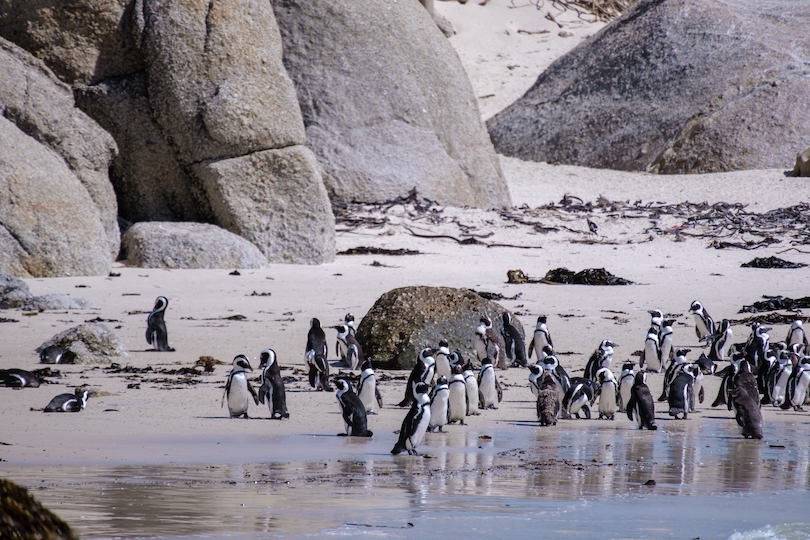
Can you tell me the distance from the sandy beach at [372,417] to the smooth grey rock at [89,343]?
0.12m

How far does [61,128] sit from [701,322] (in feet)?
26.5

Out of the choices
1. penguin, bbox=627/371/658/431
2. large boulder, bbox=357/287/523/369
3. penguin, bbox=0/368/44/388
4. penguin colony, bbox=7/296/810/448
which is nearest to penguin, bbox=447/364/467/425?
penguin colony, bbox=7/296/810/448

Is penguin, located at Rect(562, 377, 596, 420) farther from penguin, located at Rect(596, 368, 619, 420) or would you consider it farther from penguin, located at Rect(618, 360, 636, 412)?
penguin, located at Rect(618, 360, 636, 412)

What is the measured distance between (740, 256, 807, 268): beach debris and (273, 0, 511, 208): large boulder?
565cm

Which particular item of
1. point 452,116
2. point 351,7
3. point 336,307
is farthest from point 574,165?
point 336,307

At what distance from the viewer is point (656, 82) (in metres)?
25.9

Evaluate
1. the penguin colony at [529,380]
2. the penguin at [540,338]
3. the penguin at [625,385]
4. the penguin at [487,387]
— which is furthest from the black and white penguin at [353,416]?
the penguin at [540,338]

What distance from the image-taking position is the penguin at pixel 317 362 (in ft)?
26.7

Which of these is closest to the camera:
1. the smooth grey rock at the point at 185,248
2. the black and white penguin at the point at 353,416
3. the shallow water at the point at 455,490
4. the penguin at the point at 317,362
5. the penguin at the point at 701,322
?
the shallow water at the point at 455,490

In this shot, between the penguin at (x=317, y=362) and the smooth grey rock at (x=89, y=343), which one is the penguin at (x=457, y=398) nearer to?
the penguin at (x=317, y=362)

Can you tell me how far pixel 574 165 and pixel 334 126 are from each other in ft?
25.5

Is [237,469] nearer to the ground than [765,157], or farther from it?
nearer to the ground

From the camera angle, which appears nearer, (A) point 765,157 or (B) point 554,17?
(A) point 765,157

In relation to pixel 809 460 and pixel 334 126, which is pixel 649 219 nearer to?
pixel 334 126
